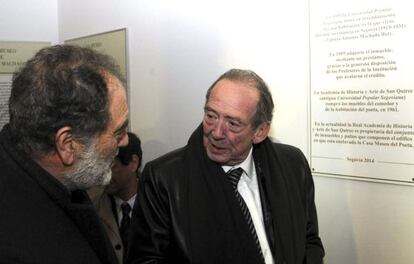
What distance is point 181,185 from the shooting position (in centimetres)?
150

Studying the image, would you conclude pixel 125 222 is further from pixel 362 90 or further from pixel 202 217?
pixel 362 90

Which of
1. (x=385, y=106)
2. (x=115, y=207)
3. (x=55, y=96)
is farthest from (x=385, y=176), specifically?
(x=115, y=207)

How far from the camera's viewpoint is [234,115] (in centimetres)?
150

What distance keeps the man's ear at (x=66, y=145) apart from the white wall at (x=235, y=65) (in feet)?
3.38

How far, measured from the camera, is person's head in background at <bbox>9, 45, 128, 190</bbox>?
973 millimetres

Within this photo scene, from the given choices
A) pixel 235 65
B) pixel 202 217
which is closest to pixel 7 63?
pixel 235 65

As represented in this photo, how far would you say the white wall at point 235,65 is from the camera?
1.64 m

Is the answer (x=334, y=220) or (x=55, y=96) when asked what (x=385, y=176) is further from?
(x=55, y=96)

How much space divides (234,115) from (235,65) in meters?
0.59

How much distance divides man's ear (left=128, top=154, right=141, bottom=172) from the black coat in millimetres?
1350

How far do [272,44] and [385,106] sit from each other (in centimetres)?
54

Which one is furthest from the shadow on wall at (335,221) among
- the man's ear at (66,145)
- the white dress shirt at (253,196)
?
the man's ear at (66,145)

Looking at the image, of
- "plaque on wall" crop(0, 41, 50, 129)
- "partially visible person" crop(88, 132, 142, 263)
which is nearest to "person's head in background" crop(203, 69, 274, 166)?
"partially visible person" crop(88, 132, 142, 263)

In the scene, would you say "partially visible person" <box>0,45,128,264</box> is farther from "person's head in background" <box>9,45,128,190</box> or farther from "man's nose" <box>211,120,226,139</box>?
"man's nose" <box>211,120,226,139</box>
